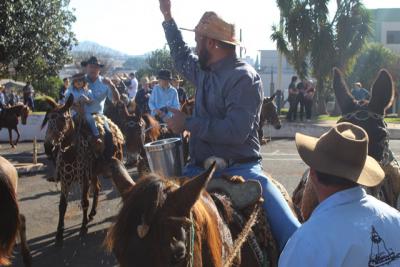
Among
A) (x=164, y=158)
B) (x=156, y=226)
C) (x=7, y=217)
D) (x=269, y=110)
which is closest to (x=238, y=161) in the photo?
(x=164, y=158)

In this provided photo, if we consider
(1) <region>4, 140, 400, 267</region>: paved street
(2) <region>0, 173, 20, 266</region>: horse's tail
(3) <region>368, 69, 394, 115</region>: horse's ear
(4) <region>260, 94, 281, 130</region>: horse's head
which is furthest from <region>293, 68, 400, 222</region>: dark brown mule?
(4) <region>260, 94, 281, 130</region>: horse's head

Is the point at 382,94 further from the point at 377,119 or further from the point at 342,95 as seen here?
the point at 342,95

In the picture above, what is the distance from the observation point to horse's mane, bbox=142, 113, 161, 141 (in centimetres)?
1019

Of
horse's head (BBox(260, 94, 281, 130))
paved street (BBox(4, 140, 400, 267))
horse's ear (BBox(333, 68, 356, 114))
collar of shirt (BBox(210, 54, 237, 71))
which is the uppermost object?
collar of shirt (BBox(210, 54, 237, 71))

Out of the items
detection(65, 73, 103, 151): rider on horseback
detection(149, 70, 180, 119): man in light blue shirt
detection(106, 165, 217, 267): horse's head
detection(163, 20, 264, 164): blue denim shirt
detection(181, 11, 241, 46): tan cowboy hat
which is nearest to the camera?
detection(106, 165, 217, 267): horse's head

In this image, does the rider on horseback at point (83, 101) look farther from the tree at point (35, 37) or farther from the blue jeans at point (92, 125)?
the tree at point (35, 37)

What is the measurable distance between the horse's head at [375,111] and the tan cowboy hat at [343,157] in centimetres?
197

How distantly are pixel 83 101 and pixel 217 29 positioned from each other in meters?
5.34

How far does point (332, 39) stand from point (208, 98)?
85.3 ft

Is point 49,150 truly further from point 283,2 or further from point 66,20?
point 283,2

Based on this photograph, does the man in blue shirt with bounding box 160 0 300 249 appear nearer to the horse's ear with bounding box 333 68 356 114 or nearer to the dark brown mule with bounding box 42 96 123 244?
the horse's ear with bounding box 333 68 356 114

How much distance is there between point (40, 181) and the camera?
1183cm

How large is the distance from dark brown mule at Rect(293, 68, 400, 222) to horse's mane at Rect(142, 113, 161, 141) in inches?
216

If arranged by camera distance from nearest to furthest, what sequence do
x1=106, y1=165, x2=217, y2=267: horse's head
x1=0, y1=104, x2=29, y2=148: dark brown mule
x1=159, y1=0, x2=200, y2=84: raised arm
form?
x1=106, y1=165, x2=217, y2=267: horse's head < x1=159, y1=0, x2=200, y2=84: raised arm < x1=0, y1=104, x2=29, y2=148: dark brown mule
